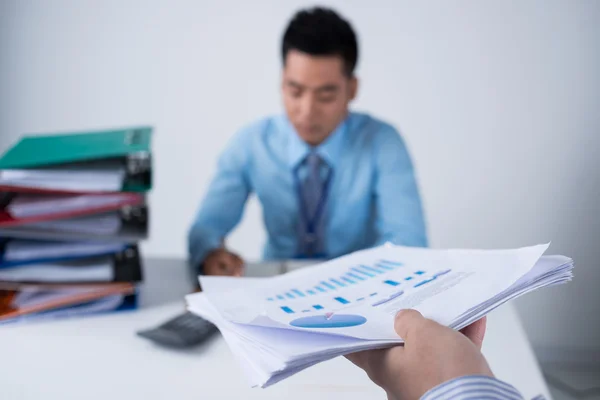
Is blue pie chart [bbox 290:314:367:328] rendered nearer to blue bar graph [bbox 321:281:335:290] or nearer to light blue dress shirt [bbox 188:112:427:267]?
blue bar graph [bbox 321:281:335:290]

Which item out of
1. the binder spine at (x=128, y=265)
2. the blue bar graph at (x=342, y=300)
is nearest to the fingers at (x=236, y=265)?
the binder spine at (x=128, y=265)

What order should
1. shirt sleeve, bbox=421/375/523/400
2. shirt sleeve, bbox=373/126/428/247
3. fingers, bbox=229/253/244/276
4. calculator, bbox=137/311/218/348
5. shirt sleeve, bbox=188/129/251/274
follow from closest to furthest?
shirt sleeve, bbox=421/375/523/400
calculator, bbox=137/311/218/348
fingers, bbox=229/253/244/276
shirt sleeve, bbox=373/126/428/247
shirt sleeve, bbox=188/129/251/274

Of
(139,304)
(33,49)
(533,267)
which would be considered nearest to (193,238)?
(139,304)

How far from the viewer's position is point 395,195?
1.67 meters

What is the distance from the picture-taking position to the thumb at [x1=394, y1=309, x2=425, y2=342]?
471 mm

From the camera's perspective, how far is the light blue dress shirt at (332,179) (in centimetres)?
173

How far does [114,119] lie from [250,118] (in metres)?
0.57

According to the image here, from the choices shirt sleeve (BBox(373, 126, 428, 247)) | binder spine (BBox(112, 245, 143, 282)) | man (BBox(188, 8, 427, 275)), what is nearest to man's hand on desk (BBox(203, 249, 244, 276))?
binder spine (BBox(112, 245, 143, 282))

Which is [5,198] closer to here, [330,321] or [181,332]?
[181,332]

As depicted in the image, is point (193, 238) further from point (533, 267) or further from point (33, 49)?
point (33, 49)

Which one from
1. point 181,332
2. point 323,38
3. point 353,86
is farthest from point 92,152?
point 353,86

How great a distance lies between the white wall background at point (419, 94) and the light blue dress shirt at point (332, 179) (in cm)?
47

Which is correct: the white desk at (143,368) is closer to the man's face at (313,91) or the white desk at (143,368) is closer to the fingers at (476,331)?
the fingers at (476,331)

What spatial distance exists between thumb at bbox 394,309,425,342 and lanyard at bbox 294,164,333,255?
4.18 feet
